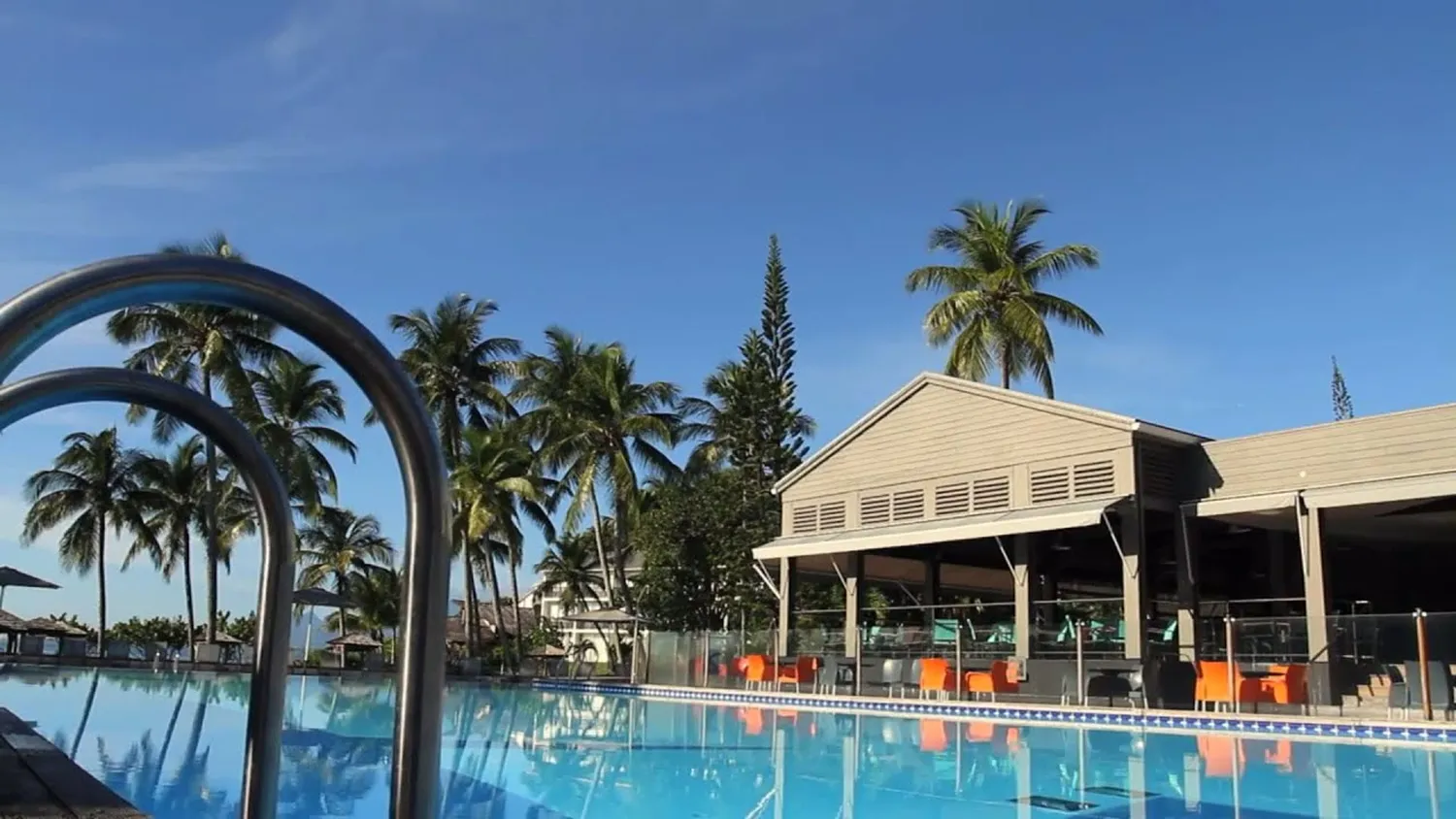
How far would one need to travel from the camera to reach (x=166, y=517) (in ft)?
134

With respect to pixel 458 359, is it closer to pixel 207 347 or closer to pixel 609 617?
pixel 207 347

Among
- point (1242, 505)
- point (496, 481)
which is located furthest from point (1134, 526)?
point (496, 481)

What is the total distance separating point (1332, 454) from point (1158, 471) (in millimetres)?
2842

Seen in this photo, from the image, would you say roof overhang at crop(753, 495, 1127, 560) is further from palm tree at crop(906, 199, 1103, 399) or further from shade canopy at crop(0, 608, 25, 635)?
shade canopy at crop(0, 608, 25, 635)

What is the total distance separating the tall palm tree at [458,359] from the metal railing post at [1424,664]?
25955mm

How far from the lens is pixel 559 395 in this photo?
114ft

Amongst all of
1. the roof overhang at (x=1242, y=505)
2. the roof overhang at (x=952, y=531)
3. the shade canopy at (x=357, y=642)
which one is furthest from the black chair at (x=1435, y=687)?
the shade canopy at (x=357, y=642)

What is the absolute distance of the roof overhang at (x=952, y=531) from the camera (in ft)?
62.0

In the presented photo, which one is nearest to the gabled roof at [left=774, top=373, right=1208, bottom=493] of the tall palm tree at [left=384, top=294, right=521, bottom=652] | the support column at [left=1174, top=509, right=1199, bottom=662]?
the support column at [left=1174, top=509, right=1199, bottom=662]

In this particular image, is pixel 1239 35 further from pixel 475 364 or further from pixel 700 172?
pixel 475 364

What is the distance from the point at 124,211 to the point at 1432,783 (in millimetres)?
11679

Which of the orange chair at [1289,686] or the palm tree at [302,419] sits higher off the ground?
the palm tree at [302,419]

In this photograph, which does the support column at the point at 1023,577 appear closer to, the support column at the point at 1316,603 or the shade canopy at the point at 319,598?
the support column at the point at 1316,603

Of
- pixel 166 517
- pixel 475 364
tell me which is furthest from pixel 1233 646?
pixel 166 517
